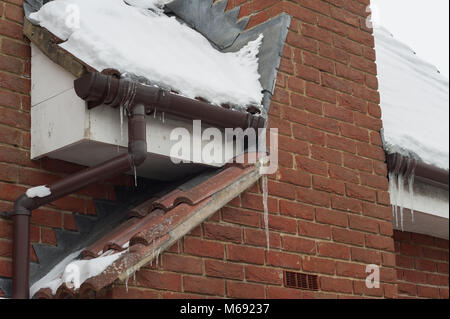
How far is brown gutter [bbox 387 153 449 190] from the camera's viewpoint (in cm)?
535

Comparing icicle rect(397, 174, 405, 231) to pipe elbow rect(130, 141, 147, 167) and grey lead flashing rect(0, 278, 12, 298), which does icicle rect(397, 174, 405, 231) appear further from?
grey lead flashing rect(0, 278, 12, 298)

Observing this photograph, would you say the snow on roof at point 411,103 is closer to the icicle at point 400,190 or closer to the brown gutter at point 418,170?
the brown gutter at point 418,170

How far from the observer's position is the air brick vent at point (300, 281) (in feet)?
14.8

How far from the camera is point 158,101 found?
13.8 feet

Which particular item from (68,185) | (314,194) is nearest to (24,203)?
(68,185)

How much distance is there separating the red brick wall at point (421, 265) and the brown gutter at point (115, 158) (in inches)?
104

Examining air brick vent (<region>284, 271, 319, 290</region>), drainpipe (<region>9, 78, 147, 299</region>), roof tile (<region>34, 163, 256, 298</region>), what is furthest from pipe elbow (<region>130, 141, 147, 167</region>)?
air brick vent (<region>284, 271, 319, 290</region>)

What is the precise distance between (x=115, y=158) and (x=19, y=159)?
1.96 ft

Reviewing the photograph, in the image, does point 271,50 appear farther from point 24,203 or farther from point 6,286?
point 6,286

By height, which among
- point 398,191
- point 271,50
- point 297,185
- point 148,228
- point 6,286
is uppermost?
point 271,50

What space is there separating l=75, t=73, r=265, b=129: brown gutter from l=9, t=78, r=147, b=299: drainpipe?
6cm
